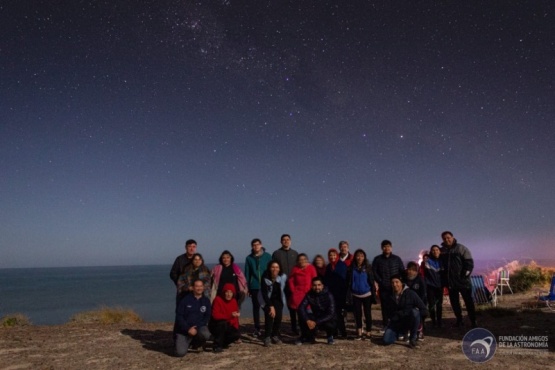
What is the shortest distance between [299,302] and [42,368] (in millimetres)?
4695

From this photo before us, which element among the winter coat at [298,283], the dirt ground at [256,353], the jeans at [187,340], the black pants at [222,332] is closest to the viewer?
the dirt ground at [256,353]

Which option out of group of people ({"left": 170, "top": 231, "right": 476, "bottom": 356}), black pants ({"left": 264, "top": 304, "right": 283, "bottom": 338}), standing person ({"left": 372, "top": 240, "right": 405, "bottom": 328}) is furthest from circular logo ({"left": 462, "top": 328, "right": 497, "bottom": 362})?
black pants ({"left": 264, "top": 304, "right": 283, "bottom": 338})

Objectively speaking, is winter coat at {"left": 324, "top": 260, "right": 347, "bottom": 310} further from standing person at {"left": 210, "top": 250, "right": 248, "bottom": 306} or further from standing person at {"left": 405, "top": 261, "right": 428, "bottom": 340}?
standing person at {"left": 210, "top": 250, "right": 248, "bottom": 306}

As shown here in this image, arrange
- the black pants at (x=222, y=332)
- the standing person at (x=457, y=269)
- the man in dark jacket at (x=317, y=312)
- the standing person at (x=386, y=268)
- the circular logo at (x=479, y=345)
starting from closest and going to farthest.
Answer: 1. the circular logo at (x=479, y=345)
2. the black pants at (x=222, y=332)
3. the man in dark jacket at (x=317, y=312)
4. the standing person at (x=386, y=268)
5. the standing person at (x=457, y=269)

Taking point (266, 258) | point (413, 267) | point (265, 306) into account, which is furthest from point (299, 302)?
point (413, 267)

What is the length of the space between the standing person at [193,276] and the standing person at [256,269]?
100 centimetres

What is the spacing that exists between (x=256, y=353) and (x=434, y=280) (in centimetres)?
466

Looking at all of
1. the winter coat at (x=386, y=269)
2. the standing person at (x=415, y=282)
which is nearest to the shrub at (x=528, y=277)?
the standing person at (x=415, y=282)

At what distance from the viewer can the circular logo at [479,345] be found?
6668 millimetres

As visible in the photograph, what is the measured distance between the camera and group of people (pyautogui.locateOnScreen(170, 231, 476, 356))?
7387 millimetres

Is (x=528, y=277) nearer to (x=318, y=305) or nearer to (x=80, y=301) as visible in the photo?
(x=318, y=305)

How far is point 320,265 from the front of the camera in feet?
28.2

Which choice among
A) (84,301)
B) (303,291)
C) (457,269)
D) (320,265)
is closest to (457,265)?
(457,269)

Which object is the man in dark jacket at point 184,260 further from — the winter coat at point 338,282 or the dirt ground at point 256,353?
the winter coat at point 338,282
